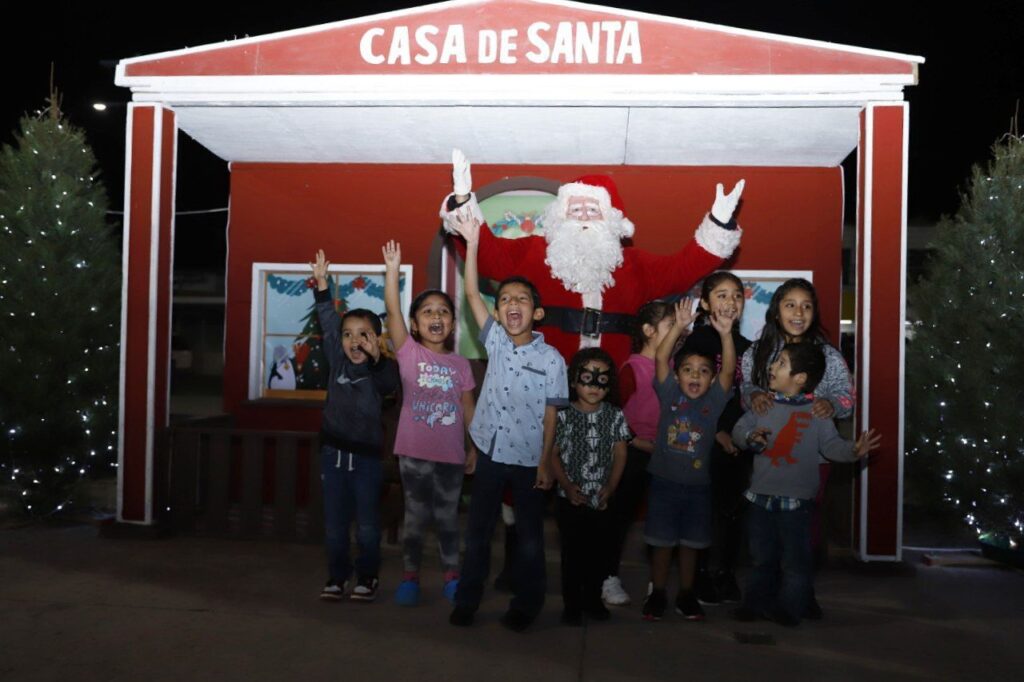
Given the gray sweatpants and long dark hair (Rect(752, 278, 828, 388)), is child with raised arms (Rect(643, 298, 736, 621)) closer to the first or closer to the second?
long dark hair (Rect(752, 278, 828, 388))

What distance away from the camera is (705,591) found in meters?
4.73

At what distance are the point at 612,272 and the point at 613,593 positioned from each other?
67.7 inches

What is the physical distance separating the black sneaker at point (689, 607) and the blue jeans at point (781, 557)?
0.23 m

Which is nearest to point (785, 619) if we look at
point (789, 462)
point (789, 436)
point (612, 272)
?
point (789, 462)

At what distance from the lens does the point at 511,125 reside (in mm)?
6262

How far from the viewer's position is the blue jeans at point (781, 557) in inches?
168

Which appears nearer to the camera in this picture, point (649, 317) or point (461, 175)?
point (649, 317)

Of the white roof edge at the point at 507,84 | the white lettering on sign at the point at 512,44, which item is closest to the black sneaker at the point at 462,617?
the white roof edge at the point at 507,84

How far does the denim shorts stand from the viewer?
4367 millimetres

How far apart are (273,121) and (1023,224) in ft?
16.9

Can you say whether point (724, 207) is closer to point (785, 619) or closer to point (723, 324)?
point (723, 324)

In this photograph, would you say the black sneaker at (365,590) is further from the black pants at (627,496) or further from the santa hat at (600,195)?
the santa hat at (600,195)

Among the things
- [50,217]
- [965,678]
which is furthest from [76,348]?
[965,678]

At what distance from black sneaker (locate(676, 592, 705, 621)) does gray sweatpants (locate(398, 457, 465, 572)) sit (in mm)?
1141
